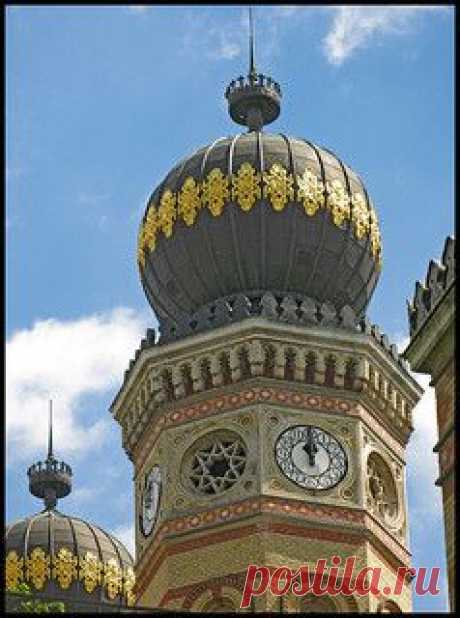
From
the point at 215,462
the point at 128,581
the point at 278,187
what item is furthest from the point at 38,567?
the point at 278,187

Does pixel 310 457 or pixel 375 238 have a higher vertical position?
pixel 375 238

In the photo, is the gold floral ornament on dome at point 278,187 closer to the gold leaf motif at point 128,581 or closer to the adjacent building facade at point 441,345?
the gold leaf motif at point 128,581

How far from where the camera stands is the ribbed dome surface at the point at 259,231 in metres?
31.9

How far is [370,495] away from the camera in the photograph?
30812mm

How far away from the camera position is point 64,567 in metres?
36.5

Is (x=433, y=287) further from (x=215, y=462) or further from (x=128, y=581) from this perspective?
(x=128, y=581)

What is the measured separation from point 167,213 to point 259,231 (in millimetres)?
1556

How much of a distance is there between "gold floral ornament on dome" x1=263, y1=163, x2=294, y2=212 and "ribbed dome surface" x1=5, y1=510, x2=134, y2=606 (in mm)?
7453

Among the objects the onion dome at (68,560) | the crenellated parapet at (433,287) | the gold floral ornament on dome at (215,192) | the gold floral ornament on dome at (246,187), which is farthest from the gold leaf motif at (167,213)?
the crenellated parapet at (433,287)

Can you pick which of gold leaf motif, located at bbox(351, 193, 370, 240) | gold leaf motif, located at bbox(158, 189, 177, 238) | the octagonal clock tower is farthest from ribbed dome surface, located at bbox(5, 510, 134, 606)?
gold leaf motif, located at bbox(351, 193, 370, 240)

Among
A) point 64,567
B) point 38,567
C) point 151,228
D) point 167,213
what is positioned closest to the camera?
point 167,213

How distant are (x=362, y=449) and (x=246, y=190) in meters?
4.04

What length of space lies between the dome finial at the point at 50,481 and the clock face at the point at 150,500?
25.2 feet

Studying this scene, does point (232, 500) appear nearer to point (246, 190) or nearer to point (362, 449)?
point (362, 449)
